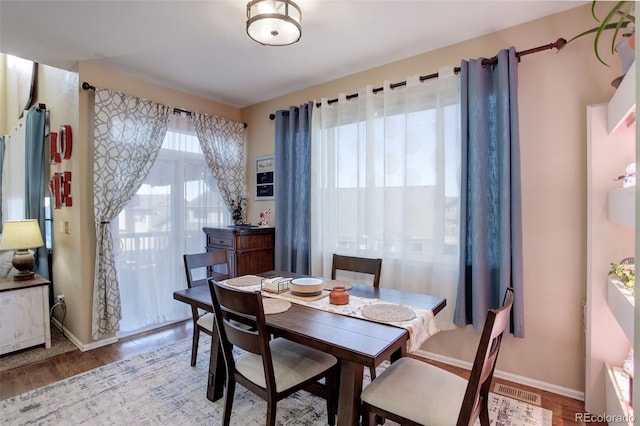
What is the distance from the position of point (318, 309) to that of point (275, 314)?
0.24m

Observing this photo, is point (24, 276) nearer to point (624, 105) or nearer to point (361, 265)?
point (361, 265)

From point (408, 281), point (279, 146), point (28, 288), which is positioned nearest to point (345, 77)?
point (279, 146)

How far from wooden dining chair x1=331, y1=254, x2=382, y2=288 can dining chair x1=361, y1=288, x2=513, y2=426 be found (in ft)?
2.57

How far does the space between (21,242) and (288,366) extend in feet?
9.47

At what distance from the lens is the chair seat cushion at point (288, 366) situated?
5.12ft

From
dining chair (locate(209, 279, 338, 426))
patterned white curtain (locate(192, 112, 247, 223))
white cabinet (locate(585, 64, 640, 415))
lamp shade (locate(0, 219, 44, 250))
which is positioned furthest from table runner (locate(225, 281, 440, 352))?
lamp shade (locate(0, 219, 44, 250))

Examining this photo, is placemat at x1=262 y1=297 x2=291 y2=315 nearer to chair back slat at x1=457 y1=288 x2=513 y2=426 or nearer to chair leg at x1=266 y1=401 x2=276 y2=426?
chair leg at x1=266 y1=401 x2=276 y2=426

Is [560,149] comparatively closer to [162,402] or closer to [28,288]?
[162,402]

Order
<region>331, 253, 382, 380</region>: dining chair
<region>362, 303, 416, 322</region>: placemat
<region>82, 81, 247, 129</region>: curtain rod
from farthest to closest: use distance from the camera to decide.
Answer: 1. <region>82, 81, 247, 129</region>: curtain rod
2. <region>331, 253, 382, 380</region>: dining chair
3. <region>362, 303, 416, 322</region>: placemat

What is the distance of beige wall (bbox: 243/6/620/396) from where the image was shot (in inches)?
80.7

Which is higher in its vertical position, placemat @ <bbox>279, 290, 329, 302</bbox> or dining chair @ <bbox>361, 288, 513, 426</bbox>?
placemat @ <bbox>279, 290, 329, 302</bbox>

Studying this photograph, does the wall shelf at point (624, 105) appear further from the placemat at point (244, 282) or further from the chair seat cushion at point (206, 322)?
the chair seat cushion at point (206, 322)

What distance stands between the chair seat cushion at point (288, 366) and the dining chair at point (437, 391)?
1.05 ft

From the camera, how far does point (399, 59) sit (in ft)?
9.12
